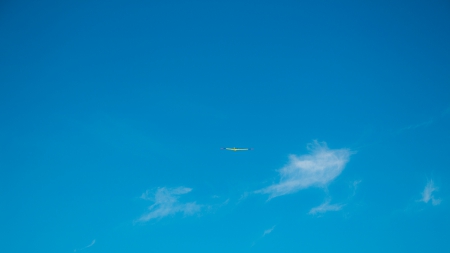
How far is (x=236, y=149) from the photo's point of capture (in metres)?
46.5
